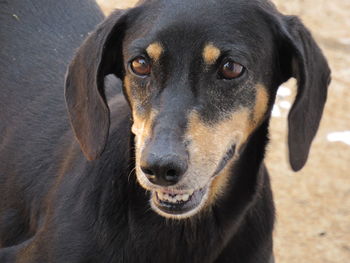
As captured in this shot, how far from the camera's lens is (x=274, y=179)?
5324mm

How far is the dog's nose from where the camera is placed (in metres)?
2.96

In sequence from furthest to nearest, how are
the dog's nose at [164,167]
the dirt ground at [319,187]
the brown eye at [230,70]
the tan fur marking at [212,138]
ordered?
the dirt ground at [319,187] < the brown eye at [230,70] < the tan fur marking at [212,138] < the dog's nose at [164,167]

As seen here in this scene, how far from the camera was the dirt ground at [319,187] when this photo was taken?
4875 mm

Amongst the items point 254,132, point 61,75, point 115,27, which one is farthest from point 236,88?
point 61,75

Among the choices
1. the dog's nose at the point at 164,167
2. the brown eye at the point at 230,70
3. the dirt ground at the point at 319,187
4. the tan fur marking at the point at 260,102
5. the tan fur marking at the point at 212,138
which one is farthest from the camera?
the dirt ground at the point at 319,187

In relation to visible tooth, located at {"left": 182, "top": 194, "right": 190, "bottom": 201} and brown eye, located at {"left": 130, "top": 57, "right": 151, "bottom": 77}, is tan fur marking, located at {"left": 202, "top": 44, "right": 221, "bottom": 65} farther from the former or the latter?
visible tooth, located at {"left": 182, "top": 194, "right": 190, "bottom": 201}

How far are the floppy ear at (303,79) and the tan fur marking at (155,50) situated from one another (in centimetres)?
48

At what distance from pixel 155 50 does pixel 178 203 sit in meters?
0.57

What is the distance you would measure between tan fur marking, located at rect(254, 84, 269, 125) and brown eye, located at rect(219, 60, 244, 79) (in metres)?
0.11

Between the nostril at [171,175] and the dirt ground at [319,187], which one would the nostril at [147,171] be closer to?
the nostril at [171,175]

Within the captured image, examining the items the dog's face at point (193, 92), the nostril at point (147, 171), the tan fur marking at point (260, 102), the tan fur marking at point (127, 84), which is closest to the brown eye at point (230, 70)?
the dog's face at point (193, 92)

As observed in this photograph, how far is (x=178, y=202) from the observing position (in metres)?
3.24

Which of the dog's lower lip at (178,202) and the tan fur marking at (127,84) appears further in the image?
the tan fur marking at (127,84)

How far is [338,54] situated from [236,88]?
141 inches
